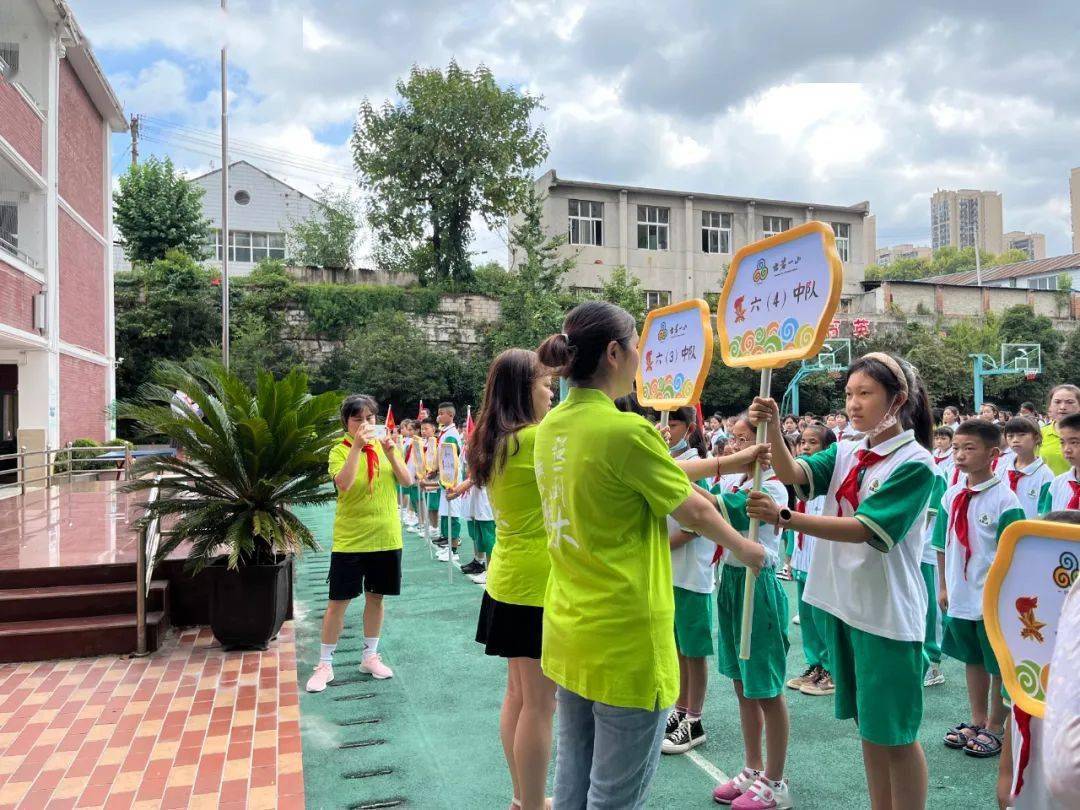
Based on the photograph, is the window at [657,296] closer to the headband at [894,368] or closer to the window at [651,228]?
the window at [651,228]

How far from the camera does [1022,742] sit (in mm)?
1785

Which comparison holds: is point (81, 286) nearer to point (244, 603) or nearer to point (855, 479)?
point (244, 603)

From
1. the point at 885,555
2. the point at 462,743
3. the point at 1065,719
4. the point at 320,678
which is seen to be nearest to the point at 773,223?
the point at 320,678

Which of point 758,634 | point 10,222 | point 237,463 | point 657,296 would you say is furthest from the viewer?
point 657,296

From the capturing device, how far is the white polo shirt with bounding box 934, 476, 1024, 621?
13.1ft

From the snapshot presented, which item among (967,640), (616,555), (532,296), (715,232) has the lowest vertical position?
(967,640)

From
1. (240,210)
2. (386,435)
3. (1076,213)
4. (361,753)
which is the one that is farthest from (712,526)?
(1076,213)

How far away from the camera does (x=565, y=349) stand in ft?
7.66

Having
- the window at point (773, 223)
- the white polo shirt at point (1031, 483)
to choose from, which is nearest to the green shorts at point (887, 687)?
the white polo shirt at point (1031, 483)

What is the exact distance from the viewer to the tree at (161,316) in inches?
932

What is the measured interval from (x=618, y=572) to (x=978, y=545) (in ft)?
9.52

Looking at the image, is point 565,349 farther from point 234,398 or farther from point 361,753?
point 234,398

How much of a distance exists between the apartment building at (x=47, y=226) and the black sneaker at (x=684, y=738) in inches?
535

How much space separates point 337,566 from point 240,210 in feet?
123
